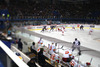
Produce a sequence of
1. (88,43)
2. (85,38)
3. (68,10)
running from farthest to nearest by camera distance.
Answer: (85,38) → (88,43) → (68,10)

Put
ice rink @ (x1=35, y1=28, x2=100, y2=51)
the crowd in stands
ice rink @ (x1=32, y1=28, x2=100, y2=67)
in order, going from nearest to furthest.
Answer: ice rink @ (x1=32, y1=28, x2=100, y2=67), the crowd in stands, ice rink @ (x1=35, y1=28, x2=100, y2=51)

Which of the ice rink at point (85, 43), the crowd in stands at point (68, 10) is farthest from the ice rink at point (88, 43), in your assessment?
the crowd in stands at point (68, 10)

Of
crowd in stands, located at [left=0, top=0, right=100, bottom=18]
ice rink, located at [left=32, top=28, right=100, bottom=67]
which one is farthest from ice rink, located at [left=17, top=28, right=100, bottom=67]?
crowd in stands, located at [left=0, top=0, right=100, bottom=18]

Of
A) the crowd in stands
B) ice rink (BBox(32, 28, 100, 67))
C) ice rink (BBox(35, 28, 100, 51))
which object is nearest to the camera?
ice rink (BBox(32, 28, 100, 67))

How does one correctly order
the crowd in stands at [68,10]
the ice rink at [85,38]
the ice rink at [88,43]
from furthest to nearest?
the ice rink at [85,38]
the crowd in stands at [68,10]
the ice rink at [88,43]

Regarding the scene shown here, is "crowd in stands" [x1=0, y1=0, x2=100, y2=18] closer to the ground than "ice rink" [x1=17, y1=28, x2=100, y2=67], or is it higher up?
higher up

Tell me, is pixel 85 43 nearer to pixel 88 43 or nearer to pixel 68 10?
pixel 88 43

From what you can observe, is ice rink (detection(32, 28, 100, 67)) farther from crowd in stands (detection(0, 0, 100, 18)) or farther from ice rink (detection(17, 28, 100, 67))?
crowd in stands (detection(0, 0, 100, 18))

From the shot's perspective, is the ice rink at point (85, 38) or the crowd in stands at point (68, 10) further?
the ice rink at point (85, 38)

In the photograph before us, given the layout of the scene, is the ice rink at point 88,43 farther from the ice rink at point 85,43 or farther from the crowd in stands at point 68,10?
the crowd in stands at point 68,10

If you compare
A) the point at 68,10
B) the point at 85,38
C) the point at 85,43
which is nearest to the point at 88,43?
the point at 85,43

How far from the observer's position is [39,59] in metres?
2.77

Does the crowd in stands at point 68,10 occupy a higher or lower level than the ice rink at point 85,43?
higher

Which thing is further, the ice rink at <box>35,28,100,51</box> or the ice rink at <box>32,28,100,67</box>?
the ice rink at <box>35,28,100,51</box>
